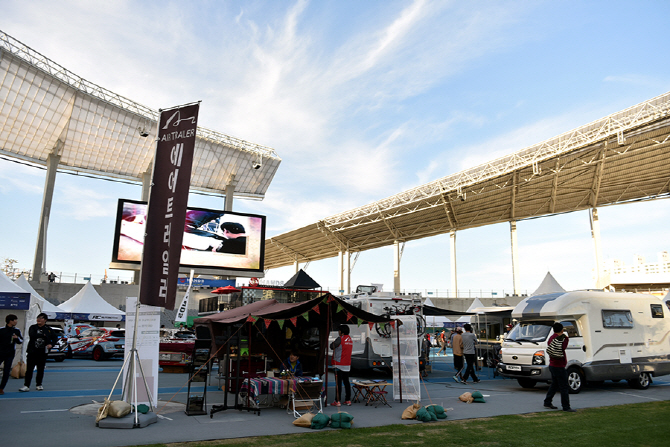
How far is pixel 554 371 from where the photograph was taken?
381 inches

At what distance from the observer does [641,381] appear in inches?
508

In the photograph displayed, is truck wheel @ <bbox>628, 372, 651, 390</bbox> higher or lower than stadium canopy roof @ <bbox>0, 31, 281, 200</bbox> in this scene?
lower

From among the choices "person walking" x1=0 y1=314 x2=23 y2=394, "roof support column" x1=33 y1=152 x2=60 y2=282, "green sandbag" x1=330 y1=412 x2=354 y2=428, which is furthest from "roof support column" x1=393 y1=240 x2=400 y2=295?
"green sandbag" x1=330 y1=412 x2=354 y2=428

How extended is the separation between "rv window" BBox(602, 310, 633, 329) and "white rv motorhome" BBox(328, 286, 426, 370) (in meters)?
5.74

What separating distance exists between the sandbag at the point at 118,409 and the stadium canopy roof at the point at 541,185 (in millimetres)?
28894

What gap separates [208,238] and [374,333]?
76.9 ft

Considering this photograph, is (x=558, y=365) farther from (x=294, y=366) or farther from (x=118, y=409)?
(x=118, y=409)

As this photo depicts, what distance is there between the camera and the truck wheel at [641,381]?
1290 cm

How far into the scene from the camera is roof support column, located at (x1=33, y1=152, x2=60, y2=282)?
126 ft

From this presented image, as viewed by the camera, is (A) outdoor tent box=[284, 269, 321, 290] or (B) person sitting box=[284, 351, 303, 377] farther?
(A) outdoor tent box=[284, 269, 321, 290]

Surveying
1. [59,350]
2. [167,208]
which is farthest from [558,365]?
[59,350]

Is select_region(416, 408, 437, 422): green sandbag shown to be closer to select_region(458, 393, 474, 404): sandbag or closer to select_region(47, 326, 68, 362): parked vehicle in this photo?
select_region(458, 393, 474, 404): sandbag

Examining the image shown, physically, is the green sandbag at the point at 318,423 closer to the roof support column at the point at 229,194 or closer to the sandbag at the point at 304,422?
the sandbag at the point at 304,422

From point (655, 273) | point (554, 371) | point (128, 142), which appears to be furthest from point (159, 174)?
point (655, 273)
